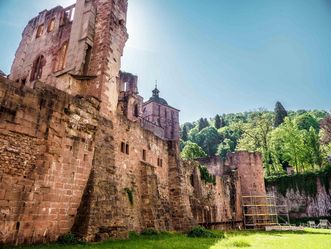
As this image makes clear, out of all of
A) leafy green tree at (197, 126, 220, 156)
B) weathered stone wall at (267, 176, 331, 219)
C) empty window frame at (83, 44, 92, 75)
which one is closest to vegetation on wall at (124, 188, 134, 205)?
empty window frame at (83, 44, 92, 75)

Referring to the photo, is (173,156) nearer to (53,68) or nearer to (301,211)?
(53,68)

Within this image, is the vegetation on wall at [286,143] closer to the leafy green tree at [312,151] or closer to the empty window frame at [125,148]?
the leafy green tree at [312,151]

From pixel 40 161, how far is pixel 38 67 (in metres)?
10.4

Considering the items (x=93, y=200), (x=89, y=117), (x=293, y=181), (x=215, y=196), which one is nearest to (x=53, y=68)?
(x=89, y=117)

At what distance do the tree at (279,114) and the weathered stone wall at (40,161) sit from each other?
71.5 meters

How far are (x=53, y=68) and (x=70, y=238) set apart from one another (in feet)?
34.8

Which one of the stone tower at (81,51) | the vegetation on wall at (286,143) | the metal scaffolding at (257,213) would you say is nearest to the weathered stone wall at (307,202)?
the vegetation on wall at (286,143)

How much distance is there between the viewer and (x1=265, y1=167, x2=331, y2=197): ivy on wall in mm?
34375

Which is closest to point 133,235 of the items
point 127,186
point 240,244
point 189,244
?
point 127,186

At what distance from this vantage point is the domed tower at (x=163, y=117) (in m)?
50.8

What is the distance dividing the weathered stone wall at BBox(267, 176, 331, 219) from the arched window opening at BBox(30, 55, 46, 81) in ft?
111

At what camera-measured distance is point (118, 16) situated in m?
15.5

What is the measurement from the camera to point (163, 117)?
5194 centimetres

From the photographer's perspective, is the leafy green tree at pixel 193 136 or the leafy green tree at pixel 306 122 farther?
the leafy green tree at pixel 193 136
